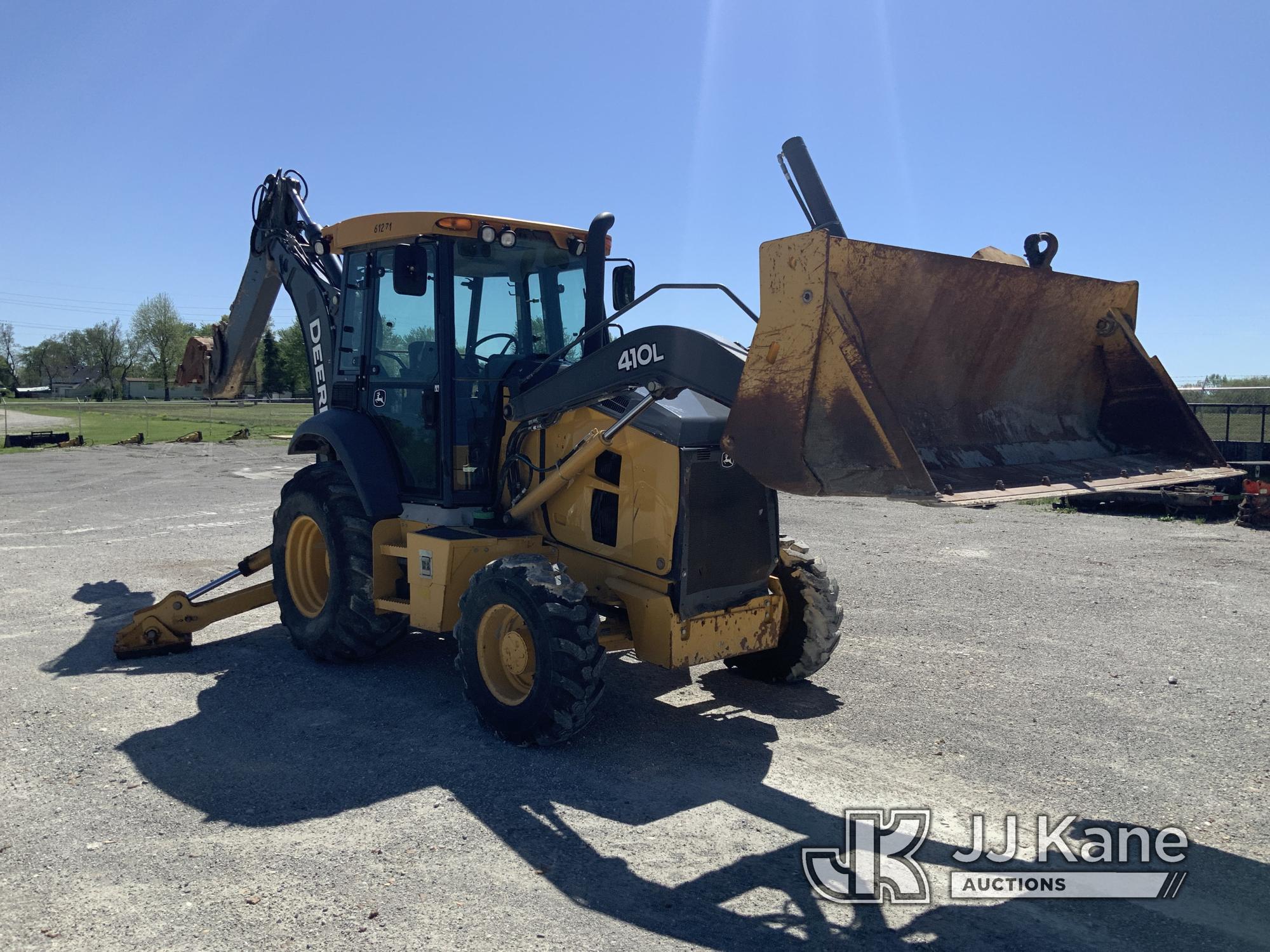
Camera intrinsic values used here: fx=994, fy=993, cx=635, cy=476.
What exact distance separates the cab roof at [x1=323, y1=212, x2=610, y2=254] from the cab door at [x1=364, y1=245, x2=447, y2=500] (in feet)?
0.56

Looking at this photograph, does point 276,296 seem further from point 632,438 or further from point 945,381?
point 945,381

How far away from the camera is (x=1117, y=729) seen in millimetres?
6336

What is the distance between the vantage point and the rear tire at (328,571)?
7277 millimetres

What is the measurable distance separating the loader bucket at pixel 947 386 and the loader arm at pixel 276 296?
452cm

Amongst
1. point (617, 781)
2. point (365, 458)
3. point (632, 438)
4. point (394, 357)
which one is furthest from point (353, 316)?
point (617, 781)

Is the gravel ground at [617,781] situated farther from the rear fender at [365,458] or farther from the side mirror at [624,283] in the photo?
the side mirror at [624,283]

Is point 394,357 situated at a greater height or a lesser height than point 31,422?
greater

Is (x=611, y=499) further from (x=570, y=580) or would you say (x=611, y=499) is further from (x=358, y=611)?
(x=358, y=611)

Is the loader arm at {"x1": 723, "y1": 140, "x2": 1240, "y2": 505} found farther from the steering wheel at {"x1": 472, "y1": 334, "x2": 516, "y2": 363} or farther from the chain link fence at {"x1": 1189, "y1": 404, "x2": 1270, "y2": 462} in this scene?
the chain link fence at {"x1": 1189, "y1": 404, "x2": 1270, "y2": 462}

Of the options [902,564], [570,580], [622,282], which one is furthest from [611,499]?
[902,564]

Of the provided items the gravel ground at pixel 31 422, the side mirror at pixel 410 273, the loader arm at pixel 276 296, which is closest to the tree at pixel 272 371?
the gravel ground at pixel 31 422

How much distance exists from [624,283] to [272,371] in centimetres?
Answer: 9086

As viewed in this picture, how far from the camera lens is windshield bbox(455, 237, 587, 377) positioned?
275 inches

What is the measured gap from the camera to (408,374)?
23.9ft
